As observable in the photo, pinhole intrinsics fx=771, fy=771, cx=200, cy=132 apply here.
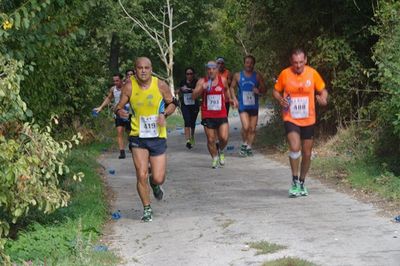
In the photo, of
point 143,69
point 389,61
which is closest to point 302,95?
point 389,61

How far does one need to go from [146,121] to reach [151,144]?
29 centimetres

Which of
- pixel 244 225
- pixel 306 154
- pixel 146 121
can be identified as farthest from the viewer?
pixel 306 154

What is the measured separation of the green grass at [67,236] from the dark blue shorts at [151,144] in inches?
38.6

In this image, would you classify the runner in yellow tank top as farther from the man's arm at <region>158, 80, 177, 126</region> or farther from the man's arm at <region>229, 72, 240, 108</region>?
the man's arm at <region>229, 72, 240, 108</region>

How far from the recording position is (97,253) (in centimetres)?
749

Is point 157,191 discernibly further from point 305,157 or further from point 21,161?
point 21,161

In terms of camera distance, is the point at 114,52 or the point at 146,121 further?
the point at 114,52

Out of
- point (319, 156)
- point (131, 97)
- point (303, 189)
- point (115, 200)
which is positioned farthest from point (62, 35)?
point (319, 156)

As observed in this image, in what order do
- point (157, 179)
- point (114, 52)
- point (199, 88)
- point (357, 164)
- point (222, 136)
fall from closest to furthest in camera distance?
point (157, 179)
point (357, 164)
point (199, 88)
point (222, 136)
point (114, 52)

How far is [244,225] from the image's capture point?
8.69 metres

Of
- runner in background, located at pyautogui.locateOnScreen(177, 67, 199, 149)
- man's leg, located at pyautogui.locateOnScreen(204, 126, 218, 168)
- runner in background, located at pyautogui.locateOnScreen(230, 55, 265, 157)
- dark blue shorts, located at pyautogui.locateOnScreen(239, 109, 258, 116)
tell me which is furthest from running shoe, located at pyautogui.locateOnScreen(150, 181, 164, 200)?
runner in background, located at pyautogui.locateOnScreen(177, 67, 199, 149)

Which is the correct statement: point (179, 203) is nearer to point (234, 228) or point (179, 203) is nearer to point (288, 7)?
point (234, 228)

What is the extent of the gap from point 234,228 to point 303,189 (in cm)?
228

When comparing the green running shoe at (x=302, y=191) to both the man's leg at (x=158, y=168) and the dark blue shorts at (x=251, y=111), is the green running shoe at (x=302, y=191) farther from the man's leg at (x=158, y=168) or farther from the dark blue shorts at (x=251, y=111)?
the dark blue shorts at (x=251, y=111)
